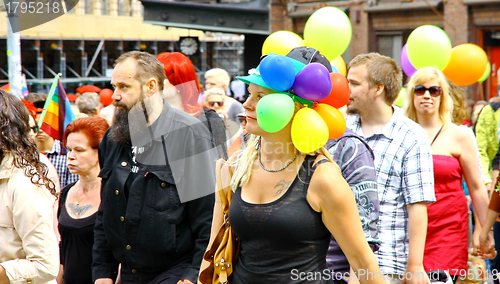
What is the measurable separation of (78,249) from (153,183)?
0.99 m

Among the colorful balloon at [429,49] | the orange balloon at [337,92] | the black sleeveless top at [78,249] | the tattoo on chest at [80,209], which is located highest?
the colorful balloon at [429,49]

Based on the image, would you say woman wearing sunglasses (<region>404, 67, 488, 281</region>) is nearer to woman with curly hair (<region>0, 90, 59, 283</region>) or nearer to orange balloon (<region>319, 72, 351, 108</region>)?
orange balloon (<region>319, 72, 351, 108</region>)

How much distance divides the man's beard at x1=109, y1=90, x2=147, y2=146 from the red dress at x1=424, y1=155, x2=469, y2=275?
2156 millimetres

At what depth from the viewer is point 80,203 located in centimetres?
373

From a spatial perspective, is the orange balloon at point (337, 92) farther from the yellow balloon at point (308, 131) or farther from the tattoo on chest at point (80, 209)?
the tattoo on chest at point (80, 209)

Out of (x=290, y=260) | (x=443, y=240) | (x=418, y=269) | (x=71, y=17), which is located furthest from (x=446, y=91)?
(x=71, y=17)

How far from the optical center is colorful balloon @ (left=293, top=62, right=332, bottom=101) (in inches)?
87.7

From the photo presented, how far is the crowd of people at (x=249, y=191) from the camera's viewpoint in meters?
2.28

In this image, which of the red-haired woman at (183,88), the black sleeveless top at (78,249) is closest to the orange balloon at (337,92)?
the red-haired woman at (183,88)

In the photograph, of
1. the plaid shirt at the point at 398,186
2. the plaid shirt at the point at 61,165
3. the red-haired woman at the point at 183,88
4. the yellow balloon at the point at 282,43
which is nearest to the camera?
the yellow balloon at the point at 282,43

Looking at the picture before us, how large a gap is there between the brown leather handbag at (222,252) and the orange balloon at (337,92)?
57 centimetres
